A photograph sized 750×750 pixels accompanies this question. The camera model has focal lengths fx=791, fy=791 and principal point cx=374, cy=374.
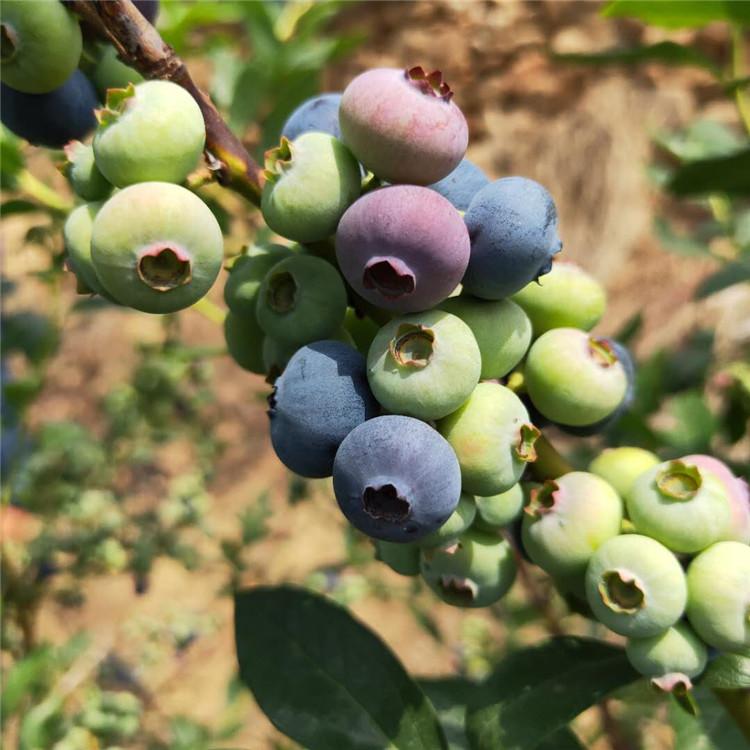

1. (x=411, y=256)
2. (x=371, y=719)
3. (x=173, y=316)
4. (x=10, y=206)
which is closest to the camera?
(x=411, y=256)

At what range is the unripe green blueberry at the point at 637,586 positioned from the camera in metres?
0.67

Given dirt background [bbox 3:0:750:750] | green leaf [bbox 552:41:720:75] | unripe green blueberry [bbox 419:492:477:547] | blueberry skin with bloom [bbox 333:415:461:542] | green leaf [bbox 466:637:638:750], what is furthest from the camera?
dirt background [bbox 3:0:750:750]

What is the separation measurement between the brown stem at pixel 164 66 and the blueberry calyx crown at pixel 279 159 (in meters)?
0.03

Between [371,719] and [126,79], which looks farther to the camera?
[371,719]

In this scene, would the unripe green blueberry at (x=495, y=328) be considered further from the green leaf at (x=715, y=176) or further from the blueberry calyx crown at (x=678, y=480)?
the green leaf at (x=715, y=176)

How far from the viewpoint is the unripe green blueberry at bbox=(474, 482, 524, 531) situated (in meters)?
0.74

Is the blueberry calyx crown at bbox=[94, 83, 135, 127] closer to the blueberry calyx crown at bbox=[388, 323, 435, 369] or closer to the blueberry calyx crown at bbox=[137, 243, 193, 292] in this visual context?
the blueberry calyx crown at bbox=[137, 243, 193, 292]

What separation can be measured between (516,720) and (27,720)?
868 mm

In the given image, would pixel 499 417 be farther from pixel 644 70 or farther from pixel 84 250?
pixel 644 70

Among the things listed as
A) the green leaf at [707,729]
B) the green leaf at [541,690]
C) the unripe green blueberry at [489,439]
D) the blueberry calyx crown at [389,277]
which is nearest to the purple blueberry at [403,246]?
the blueberry calyx crown at [389,277]

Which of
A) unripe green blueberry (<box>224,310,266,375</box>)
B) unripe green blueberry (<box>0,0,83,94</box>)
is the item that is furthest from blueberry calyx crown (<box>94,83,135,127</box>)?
unripe green blueberry (<box>224,310,266,375</box>)

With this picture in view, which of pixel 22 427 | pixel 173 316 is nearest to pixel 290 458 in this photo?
pixel 22 427

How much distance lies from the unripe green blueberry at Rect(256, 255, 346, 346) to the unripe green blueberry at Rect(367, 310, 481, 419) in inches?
2.4

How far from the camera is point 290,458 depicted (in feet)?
2.15
